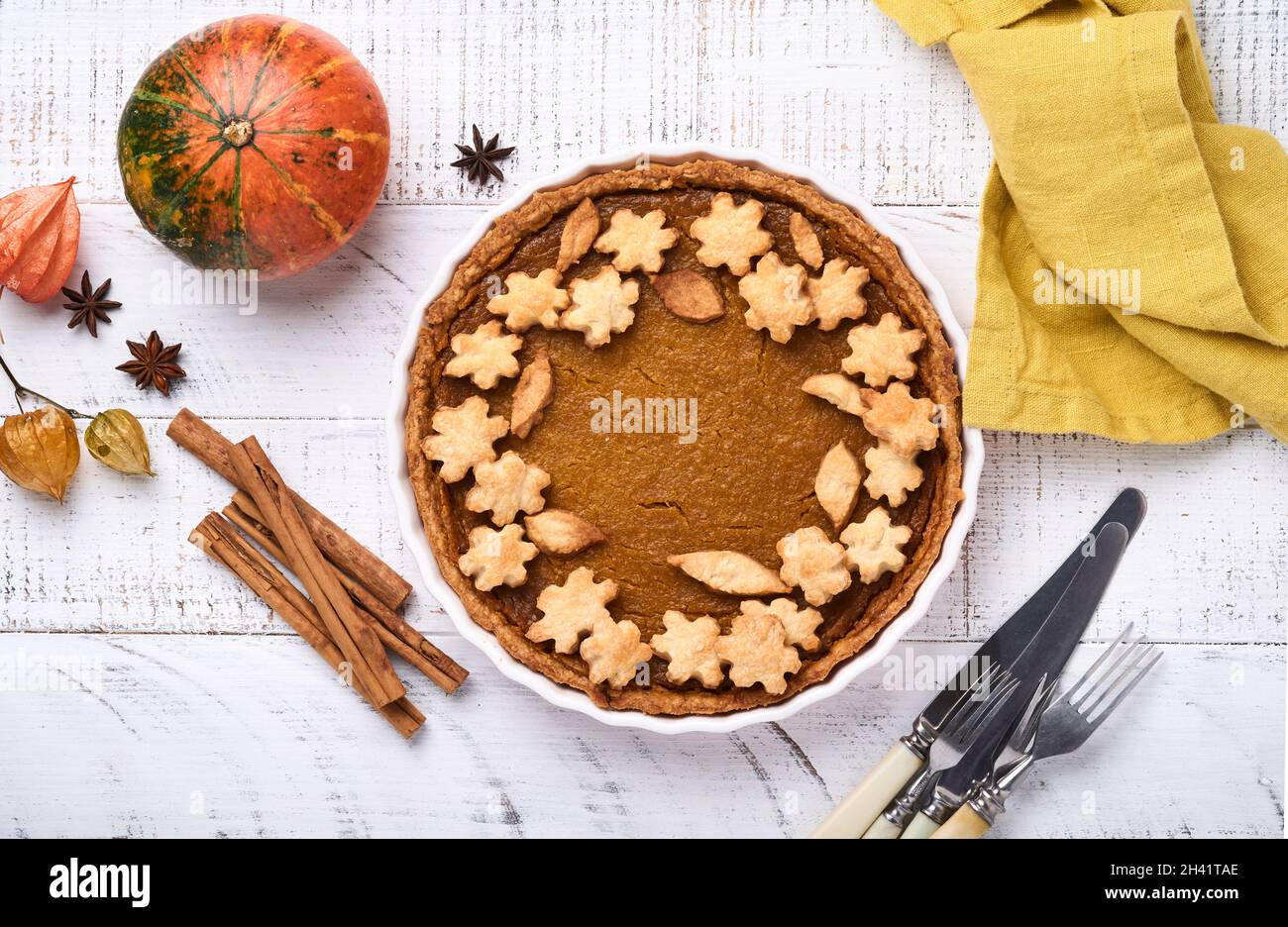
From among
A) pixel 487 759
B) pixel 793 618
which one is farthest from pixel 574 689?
pixel 793 618

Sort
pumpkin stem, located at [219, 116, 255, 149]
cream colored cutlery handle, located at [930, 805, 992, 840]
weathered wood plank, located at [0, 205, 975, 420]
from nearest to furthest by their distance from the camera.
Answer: pumpkin stem, located at [219, 116, 255, 149], cream colored cutlery handle, located at [930, 805, 992, 840], weathered wood plank, located at [0, 205, 975, 420]

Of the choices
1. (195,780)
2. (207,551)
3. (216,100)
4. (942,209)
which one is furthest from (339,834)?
(942,209)

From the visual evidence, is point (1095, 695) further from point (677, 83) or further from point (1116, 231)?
point (677, 83)

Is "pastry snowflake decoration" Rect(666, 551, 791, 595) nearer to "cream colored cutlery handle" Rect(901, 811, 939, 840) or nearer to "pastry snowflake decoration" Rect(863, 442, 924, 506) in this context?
"pastry snowflake decoration" Rect(863, 442, 924, 506)

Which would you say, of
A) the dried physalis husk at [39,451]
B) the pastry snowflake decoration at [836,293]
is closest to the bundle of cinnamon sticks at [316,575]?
the dried physalis husk at [39,451]

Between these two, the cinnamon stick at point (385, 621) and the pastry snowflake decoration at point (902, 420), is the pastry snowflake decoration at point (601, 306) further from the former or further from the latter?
the cinnamon stick at point (385, 621)

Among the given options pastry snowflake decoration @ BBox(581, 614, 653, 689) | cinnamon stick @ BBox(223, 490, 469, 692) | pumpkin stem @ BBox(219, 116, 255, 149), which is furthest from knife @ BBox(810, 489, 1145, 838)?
pumpkin stem @ BBox(219, 116, 255, 149)
